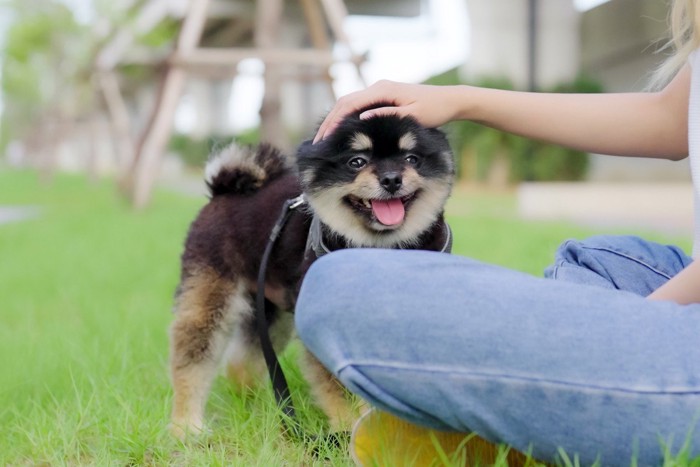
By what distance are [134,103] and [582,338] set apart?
34.0 m

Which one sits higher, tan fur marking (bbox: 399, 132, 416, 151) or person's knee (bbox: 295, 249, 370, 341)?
tan fur marking (bbox: 399, 132, 416, 151)

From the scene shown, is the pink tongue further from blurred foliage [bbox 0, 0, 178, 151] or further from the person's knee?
blurred foliage [bbox 0, 0, 178, 151]

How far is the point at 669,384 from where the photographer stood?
4.64 feet

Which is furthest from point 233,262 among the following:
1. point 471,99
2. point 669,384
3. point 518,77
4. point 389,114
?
point 518,77

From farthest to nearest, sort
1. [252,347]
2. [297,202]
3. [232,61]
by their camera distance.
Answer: [232,61] < [252,347] < [297,202]

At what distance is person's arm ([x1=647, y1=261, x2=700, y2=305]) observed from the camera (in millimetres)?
1596

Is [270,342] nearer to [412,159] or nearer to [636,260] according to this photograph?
[412,159]

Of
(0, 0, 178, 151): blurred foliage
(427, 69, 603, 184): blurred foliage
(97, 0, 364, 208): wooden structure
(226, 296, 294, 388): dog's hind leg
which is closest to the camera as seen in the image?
(226, 296, 294, 388): dog's hind leg

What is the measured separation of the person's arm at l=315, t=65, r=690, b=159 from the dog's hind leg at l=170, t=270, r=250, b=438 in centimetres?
64

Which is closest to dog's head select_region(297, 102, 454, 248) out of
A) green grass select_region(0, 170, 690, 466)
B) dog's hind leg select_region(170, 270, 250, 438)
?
dog's hind leg select_region(170, 270, 250, 438)

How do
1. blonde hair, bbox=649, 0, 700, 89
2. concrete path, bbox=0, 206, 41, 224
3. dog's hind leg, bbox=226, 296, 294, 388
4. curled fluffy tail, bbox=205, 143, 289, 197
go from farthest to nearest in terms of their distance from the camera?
concrete path, bbox=0, 206, 41, 224 < dog's hind leg, bbox=226, 296, 294, 388 < curled fluffy tail, bbox=205, 143, 289, 197 < blonde hair, bbox=649, 0, 700, 89

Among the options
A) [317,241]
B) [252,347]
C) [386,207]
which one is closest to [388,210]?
[386,207]

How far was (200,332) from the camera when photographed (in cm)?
254

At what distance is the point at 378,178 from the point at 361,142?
11cm
